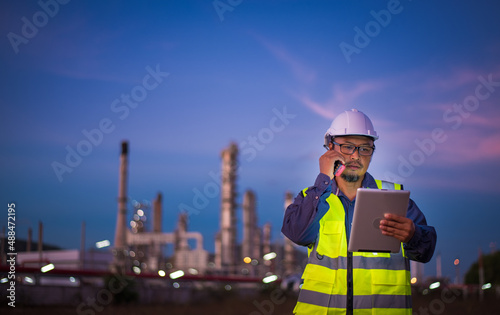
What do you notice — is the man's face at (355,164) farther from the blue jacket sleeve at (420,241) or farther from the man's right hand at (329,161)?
the blue jacket sleeve at (420,241)

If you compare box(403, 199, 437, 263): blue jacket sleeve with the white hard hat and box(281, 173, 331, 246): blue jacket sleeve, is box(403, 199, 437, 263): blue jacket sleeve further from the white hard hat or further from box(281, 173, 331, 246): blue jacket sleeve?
the white hard hat

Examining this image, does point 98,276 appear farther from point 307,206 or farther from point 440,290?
point 307,206

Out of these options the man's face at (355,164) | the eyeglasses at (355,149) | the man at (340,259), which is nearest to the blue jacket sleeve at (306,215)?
the man at (340,259)

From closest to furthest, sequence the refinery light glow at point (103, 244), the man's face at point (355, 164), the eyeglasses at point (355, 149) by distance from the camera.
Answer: the man's face at point (355, 164) → the eyeglasses at point (355, 149) → the refinery light glow at point (103, 244)

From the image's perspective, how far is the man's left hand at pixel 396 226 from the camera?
11.7 ft

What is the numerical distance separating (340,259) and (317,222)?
0.95 feet

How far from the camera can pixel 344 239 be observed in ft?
12.8

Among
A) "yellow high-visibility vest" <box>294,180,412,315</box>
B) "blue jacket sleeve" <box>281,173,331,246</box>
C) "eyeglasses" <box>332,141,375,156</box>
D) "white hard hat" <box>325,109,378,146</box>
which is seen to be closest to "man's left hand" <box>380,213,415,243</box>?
"yellow high-visibility vest" <box>294,180,412,315</box>

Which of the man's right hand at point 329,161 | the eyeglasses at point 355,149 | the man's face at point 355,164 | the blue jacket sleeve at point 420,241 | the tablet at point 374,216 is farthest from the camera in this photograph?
the eyeglasses at point 355,149

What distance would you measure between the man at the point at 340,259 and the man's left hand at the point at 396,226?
4 cm

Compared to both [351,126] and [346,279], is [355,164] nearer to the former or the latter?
[351,126]

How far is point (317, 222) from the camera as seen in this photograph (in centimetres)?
391

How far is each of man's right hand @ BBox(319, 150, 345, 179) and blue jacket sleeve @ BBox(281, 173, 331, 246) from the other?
1.7 inches

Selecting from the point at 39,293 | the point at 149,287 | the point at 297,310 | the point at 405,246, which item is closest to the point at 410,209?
the point at 405,246
